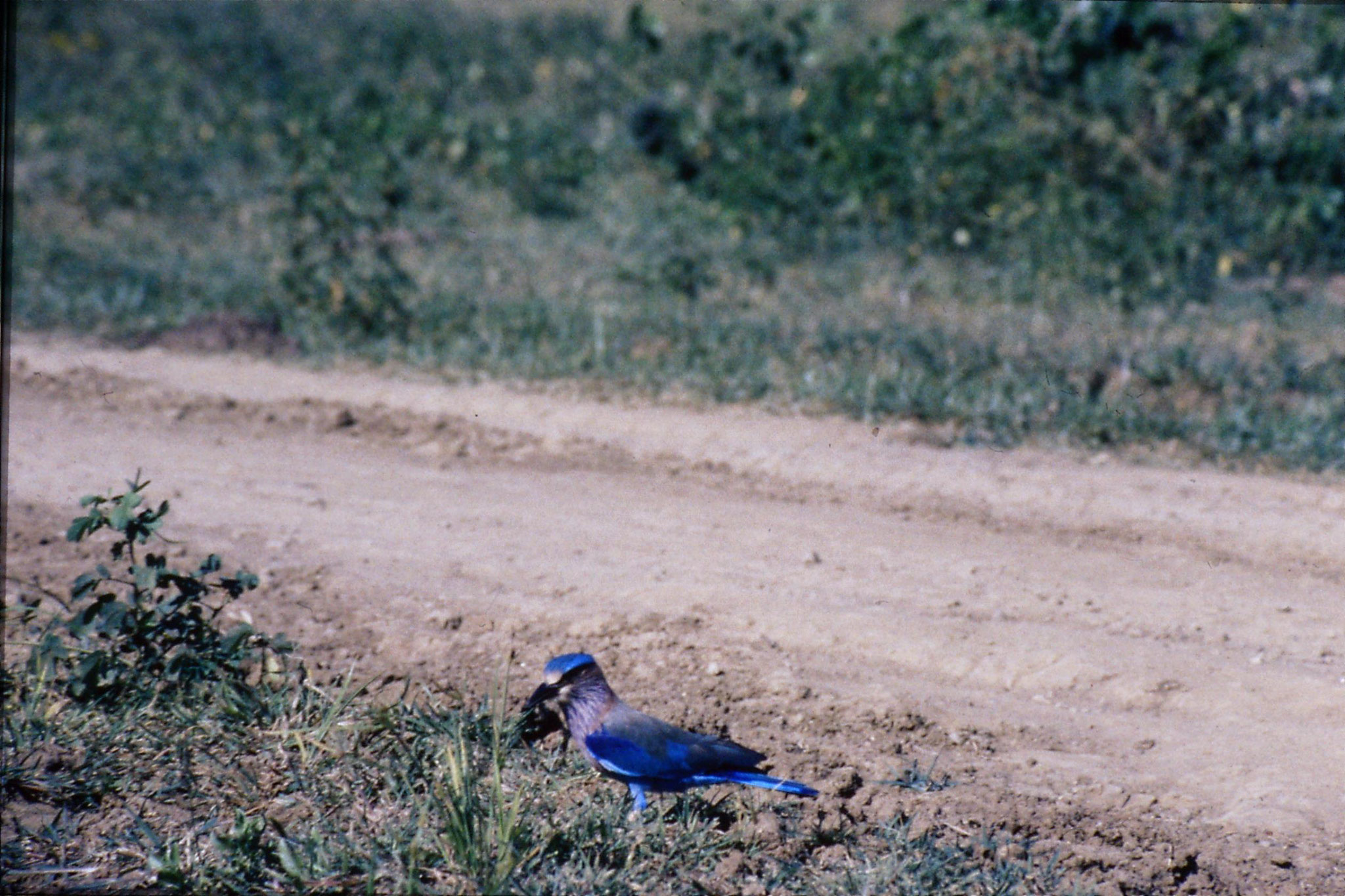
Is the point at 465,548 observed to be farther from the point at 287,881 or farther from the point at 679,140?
the point at 679,140

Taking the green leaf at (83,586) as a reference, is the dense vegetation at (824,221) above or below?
above

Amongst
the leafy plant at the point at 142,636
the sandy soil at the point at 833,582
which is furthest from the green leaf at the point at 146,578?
the sandy soil at the point at 833,582

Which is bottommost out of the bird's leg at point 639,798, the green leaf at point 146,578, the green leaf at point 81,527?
the bird's leg at point 639,798

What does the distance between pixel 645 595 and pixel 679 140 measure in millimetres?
6092

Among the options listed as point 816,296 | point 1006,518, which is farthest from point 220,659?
point 816,296

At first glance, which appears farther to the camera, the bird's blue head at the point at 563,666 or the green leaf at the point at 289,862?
the bird's blue head at the point at 563,666

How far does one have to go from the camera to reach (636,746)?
2869mm

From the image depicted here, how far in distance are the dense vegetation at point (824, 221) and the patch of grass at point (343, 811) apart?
2.63m

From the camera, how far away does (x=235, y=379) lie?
5.96 m

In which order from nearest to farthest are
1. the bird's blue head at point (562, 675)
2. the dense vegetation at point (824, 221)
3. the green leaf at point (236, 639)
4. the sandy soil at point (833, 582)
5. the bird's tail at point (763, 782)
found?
1. the bird's tail at point (763, 782)
2. the bird's blue head at point (562, 675)
3. the sandy soil at point (833, 582)
4. the green leaf at point (236, 639)
5. the dense vegetation at point (824, 221)

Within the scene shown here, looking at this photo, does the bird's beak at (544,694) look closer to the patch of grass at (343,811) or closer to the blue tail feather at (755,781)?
the patch of grass at (343,811)

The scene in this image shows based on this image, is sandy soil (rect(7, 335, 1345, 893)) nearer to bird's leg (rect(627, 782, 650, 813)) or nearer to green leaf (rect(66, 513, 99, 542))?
bird's leg (rect(627, 782, 650, 813))

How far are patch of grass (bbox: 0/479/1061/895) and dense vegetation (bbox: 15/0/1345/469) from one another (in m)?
2.63

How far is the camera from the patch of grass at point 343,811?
110 inches
